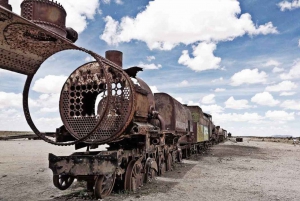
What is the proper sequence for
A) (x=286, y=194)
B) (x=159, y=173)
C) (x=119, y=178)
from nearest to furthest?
(x=119, y=178), (x=286, y=194), (x=159, y=173)

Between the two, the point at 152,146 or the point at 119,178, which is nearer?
the point at 119,178

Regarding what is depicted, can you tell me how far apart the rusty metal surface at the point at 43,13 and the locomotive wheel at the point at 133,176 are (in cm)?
406

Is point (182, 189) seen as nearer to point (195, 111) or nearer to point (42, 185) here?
point (42, 185)

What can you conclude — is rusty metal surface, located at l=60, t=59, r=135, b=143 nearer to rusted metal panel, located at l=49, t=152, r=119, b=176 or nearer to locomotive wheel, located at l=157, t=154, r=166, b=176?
rusted metal panel, located at l=49, t=152, r=119, b=176

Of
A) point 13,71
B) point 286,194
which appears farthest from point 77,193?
point 286,194

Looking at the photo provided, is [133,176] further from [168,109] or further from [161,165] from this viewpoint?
[168,109]

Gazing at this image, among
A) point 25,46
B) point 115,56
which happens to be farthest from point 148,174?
point 25,46

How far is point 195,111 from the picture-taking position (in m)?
21.5

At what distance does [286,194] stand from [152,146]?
391cm

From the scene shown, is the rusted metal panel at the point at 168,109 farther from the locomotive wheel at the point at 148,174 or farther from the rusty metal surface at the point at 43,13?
the rusty metal surface at the point at 43,13

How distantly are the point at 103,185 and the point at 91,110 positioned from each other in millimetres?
1965

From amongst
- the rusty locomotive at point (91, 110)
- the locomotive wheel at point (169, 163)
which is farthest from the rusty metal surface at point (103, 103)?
the locomotive wheel at point (169, 163)

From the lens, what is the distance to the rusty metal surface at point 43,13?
4.75 m

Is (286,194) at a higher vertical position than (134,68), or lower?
lower
